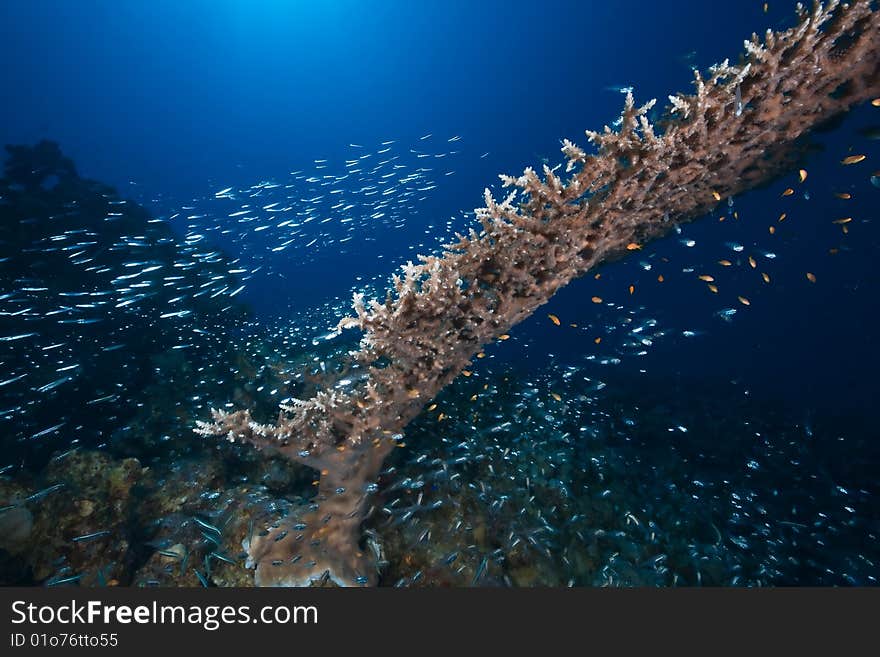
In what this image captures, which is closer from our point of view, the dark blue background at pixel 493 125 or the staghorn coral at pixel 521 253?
the staghorn coral at pixel 521 253

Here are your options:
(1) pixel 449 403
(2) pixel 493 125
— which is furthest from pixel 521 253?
(2) pixel 493 125

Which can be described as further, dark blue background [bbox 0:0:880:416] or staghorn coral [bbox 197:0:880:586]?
dark blue background [bbox 0:0:880:416]

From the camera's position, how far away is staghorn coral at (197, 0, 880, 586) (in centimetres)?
465

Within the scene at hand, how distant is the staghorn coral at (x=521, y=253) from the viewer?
4.65 m

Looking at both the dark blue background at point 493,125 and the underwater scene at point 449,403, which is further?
the dark blue background at point 493,125

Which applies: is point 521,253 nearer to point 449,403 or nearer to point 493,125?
point 449,403

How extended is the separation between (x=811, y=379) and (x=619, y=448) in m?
38.6

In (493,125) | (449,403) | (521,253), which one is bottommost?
(449,403)

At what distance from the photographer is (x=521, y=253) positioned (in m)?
4.95

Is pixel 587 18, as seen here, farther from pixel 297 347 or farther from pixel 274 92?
pixel 274 92

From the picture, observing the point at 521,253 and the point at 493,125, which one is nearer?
the point at 521,253

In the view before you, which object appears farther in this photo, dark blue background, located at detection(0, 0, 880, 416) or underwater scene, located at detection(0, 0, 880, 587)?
dark blue background, located at detection(0, 0, 880, 416)

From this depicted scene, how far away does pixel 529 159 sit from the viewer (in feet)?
319

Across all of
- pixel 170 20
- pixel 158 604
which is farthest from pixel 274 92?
pixel 158 604
